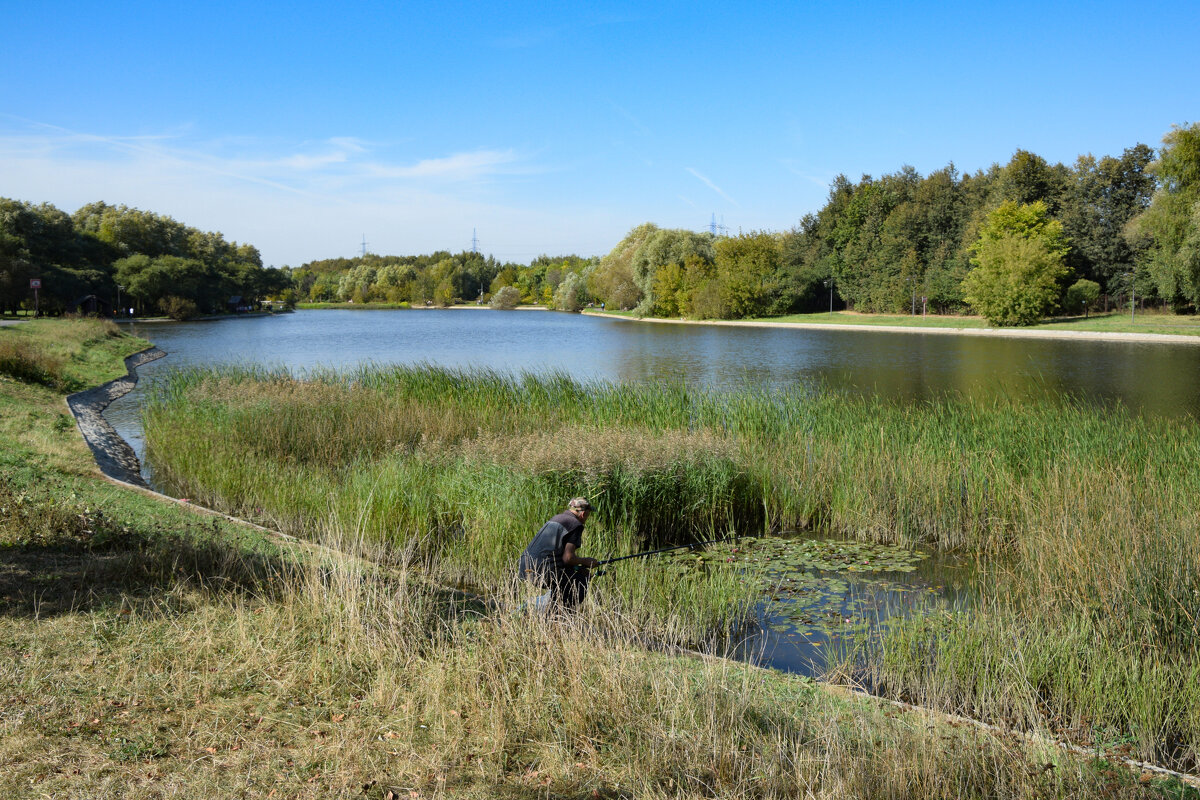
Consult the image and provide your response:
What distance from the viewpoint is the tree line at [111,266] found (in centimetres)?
4969

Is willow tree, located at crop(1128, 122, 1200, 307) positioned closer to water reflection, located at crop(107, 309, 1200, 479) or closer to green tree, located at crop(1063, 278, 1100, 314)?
green tree, located at crop(1063, 278, 1100, 314)

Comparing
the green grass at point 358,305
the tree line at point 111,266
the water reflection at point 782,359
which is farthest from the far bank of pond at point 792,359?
the green grass at point 358,305

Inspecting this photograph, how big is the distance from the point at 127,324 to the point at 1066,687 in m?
64.4

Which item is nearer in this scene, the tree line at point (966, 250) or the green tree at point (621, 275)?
the tree line at point (966, 250)

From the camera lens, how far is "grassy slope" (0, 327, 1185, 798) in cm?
351

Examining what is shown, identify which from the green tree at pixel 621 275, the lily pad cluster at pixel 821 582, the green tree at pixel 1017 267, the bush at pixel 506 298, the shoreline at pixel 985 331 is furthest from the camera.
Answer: the bush at pixel 506 298

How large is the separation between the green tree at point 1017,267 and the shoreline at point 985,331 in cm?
160

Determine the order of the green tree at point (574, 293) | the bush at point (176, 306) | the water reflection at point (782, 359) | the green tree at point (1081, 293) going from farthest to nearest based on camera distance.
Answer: the green tree at point (574, 293), the bush at point (176, 306), the green tree at point (1081, 293), the water reflection at point (782, 359)

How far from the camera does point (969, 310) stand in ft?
199

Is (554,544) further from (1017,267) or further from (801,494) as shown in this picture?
(1017,267)

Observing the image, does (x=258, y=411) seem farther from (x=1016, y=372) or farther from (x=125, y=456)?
(x=1016, y=372)

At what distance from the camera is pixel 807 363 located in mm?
32156

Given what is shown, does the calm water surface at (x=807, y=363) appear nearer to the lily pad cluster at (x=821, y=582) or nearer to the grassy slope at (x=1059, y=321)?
the lily pad cluster at (x=821, y=582)

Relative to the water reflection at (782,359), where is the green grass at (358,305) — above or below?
above
